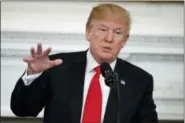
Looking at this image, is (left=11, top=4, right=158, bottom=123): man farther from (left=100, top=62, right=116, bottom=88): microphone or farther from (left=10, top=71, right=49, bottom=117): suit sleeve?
(left=100, top=62, right=116, bottom=88): microphone

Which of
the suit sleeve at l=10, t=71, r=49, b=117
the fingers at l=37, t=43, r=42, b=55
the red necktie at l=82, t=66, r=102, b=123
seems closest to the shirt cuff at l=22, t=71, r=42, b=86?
the suit sleeve at l=10, t=71, r=49, b=117

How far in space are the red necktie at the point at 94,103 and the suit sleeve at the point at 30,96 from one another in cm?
18

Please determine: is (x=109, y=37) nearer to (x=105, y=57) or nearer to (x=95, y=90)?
(x=105, y=57)

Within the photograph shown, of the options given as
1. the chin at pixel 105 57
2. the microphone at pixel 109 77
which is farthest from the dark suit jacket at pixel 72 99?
the microphone at pixel 109 77

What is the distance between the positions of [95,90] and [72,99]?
10 cm

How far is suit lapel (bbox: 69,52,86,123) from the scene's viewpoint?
Result: 4.31ft

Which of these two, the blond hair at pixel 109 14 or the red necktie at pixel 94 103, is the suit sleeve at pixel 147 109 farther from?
the blond hair at pixel 109 14

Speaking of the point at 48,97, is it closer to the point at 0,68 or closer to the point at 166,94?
the point at 0,68

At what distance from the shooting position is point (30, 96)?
3.97 feet

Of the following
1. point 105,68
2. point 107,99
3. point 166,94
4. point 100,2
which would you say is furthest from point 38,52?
point 166,94

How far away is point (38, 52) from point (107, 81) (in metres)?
0.25

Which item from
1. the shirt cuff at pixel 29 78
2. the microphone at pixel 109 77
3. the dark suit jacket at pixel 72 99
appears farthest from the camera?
the dark suit jacket at pixel 72 99

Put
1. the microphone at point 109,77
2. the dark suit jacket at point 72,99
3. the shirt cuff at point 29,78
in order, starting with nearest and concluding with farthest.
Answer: the microphone at point 109,77 < the shirt cuff at point 29,78 < the dark suit jacket at point 72,99

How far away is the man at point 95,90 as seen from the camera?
1311mm
